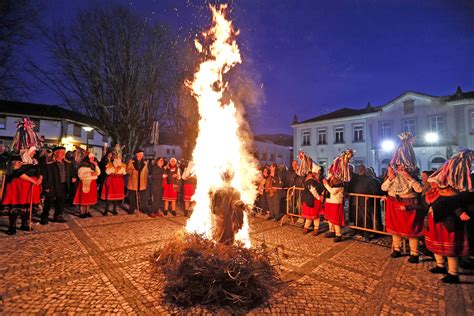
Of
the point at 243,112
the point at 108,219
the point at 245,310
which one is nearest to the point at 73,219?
the point at 108,219

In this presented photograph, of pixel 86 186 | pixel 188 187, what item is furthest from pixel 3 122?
pixel 188 187

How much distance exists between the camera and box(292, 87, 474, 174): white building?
935 inches

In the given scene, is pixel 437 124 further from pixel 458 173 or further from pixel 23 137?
pixel 23 137

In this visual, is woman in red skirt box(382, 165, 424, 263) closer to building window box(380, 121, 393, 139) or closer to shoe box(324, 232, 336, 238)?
shoe box(324, 232, 336, 238)

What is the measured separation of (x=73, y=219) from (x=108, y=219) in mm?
1131

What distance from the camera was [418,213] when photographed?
555 centimetres

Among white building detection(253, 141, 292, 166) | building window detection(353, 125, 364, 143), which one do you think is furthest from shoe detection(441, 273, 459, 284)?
white building detection(253, 141, 292, 166)

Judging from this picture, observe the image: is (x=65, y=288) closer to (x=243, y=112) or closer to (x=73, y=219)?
(x=73, y=219)

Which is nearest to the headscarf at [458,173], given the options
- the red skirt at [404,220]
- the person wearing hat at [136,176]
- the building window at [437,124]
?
the red skirt at [404,220]

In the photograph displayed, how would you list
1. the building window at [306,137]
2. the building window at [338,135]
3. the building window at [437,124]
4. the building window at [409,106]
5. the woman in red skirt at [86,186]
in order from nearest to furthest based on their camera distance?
the woman in red skirt at [86,186]
the building window at [437,124]
the building window at [409,106]
the building window at [338,135]
the building window at [306,137]

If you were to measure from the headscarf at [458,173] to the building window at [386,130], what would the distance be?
26.7m

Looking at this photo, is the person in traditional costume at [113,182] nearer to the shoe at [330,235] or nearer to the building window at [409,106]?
the shoe at [330,235]

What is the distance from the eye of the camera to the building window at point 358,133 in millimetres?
30089

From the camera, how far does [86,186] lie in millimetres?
8609
